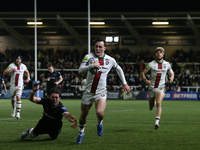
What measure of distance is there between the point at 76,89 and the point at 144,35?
1406cm

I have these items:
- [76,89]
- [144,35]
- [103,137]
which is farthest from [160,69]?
[144,35]

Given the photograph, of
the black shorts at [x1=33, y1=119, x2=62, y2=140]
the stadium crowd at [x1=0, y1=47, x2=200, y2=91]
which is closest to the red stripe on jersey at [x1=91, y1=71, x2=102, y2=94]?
the black shorts at [x1=33, y1=119, x2=62, y2=140]

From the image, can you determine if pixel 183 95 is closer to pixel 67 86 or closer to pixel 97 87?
pixel 67 86

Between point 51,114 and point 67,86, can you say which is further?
point 67,86

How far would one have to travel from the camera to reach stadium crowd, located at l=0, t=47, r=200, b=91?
3428cm

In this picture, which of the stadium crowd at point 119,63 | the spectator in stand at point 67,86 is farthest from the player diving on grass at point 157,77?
the spectator in stand at point 67,86

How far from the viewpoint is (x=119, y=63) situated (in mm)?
39156

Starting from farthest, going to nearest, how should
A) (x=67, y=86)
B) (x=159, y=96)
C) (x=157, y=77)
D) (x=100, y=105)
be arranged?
(x=67, y=86) → (x=157, y=77) → (x=159, y=96) → (x=100, y=105)

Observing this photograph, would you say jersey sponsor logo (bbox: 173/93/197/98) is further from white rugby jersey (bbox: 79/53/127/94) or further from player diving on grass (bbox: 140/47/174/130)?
white rugby jersey (bbox: 79/53/127/94)

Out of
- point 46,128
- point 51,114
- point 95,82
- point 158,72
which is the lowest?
point 46,128

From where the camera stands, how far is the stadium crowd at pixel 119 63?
34281mm

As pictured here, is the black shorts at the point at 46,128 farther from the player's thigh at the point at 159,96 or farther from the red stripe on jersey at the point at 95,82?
the player's thigh at the point at 159,96

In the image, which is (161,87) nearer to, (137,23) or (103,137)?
(103,137)

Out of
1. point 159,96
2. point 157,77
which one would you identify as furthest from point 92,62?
point 157,77
